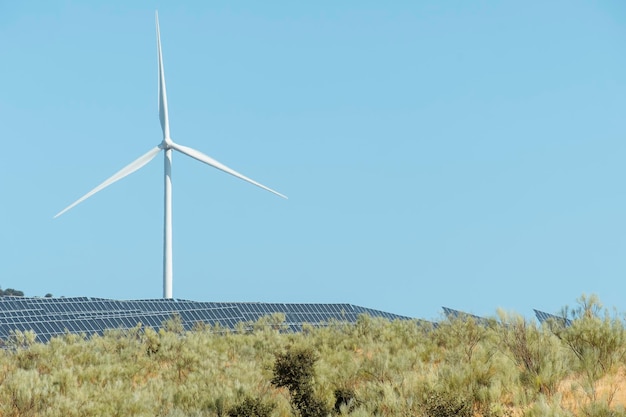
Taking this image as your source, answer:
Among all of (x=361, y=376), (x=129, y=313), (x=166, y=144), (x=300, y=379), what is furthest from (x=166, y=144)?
(x=300, y=379)

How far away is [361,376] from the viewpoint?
23641 mm

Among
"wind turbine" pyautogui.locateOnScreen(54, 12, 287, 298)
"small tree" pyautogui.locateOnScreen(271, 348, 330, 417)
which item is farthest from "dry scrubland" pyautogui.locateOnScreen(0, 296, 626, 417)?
"wind turbine" pyautogui.locateOnScreen(54, 12, 287, 298)

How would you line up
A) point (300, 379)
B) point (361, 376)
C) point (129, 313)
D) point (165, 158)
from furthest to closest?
point (165, 158)
point (129, 313)
point (361, 376)
point (300, 379)

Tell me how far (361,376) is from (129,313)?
91.9ft

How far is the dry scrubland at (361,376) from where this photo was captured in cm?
1844

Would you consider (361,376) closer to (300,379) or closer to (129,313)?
(300,379)

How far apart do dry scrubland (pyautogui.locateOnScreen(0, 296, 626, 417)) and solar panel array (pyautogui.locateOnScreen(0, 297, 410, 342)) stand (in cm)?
889

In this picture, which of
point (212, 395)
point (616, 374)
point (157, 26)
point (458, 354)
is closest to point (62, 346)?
point (212, 395)

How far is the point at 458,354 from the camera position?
81.5 feet

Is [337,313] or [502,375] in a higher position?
[337,313]

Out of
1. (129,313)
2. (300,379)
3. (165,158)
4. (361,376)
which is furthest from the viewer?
(165,158)

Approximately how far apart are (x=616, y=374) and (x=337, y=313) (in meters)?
35.4

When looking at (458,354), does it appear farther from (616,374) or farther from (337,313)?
(337,313)

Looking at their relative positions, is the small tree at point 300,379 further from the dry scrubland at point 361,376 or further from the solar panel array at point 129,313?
the solar panel array at point 129,313
